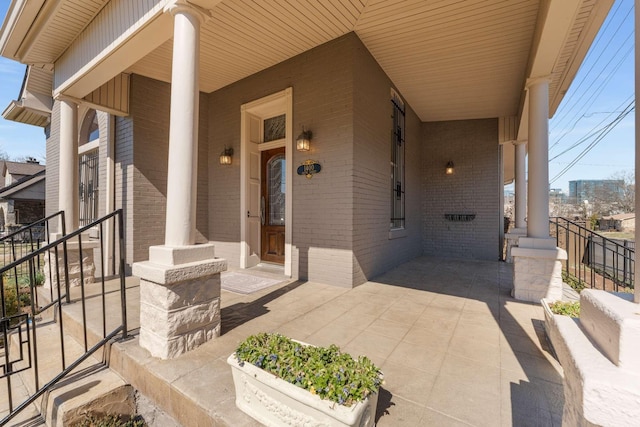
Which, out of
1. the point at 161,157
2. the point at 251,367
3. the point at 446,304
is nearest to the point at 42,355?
the point at 251,367

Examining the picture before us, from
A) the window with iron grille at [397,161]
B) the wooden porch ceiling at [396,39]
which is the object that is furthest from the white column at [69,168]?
the window with iron grille at [397,161]

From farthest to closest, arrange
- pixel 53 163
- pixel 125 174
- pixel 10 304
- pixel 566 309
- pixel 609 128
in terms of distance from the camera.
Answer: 1. pixel 609 128
2. pixel 53 163
3. pixel 125 174
4. pixel 10 304
5. pixel 566 309

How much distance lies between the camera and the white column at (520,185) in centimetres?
609

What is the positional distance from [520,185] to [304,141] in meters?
5.22

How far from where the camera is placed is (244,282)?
13.0 feet

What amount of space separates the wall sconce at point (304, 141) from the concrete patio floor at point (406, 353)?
193 centimetres

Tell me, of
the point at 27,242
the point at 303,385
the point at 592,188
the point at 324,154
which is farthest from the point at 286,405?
the point at 592,188

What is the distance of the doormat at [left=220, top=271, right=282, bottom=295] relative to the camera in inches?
143

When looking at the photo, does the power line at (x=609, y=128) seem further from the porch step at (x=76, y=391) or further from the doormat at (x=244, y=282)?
the porch step at (x=76, y=391)

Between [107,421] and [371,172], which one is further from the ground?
[371,172]

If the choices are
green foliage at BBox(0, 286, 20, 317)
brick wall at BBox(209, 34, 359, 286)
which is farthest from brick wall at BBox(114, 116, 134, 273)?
brick wall at BBox(209, 34, 359, 286)

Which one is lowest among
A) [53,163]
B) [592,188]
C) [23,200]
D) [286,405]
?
[286,405]

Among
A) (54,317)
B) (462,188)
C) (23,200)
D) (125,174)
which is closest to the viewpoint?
(54,317)

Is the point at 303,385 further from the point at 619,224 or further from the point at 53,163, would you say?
the point at 619,224
